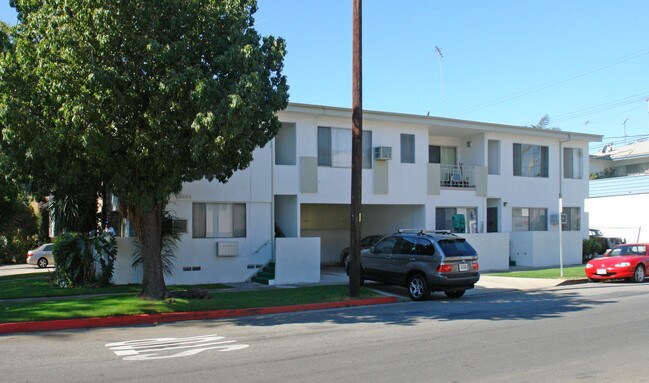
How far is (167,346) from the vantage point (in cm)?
917

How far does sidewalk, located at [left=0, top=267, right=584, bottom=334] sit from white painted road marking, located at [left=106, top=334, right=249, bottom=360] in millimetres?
2084

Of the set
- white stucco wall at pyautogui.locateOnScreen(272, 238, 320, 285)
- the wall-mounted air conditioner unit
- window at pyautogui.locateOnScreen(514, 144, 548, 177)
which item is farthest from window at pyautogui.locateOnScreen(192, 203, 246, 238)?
window at pyautogui.locateOnScreen(514, 144, 548, 177)

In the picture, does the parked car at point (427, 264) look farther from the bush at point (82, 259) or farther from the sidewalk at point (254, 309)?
the bush at point (82, 259)

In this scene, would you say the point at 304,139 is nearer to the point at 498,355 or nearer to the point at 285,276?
the point at 285,276

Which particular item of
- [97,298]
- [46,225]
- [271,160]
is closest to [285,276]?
[271,160]

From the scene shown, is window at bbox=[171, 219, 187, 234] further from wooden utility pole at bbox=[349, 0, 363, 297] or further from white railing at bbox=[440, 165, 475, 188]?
white railing at bbox=[440, 165, 475, 188]

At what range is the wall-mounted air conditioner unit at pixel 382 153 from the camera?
21.8 m

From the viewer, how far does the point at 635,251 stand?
20406mm

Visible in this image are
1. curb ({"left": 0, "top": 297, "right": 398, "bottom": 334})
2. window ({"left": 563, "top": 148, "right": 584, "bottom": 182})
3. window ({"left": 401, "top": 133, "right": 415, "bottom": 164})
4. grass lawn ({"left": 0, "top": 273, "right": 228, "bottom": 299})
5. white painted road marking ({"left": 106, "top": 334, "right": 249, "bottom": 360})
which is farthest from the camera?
window ({"left": 563, "top": 148, "right": 584, "bottom": 182})

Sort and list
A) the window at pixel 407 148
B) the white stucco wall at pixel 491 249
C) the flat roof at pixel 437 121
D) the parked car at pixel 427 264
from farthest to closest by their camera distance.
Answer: the white stucco wall at pixel 491 249 < the window at pixel 407 148 < the flat roof at pixel 437 121 < the parked car at pixel 427 264

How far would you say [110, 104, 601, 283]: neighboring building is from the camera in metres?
19.0

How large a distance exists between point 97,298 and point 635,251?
702 inches

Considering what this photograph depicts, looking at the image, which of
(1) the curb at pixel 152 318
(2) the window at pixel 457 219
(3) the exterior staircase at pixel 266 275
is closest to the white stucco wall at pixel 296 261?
(3) the exterior staircase at pixel 266 275

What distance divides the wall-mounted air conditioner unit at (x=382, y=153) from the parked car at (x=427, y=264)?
580cm
